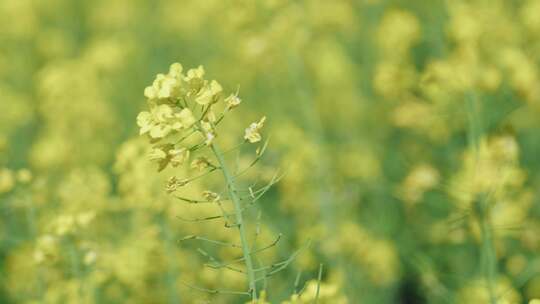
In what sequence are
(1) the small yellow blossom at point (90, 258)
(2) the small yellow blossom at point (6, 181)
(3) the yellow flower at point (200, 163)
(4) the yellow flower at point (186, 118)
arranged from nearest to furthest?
(4) the yellow flower at point (186, 118) → (3) the yellow flower at point (200, 163) → (1) the small yellow blossom at point (90, 258) → (2) the small yellow blossom at point (6, 181)

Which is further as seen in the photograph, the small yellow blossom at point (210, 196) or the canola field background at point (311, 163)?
the canola field background at point (311, 163)

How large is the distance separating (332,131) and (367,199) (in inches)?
55.5

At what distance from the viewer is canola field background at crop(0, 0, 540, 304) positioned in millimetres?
3508

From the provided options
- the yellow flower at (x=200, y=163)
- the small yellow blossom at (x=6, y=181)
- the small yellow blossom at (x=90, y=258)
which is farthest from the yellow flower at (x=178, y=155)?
the small yellow blossom at (x=6, y=181)

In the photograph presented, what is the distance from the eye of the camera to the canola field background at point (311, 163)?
3.51m

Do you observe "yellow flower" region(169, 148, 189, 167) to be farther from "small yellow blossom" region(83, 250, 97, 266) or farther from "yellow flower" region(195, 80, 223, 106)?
"small yellow blossom" region(83, 250, 97, 266)

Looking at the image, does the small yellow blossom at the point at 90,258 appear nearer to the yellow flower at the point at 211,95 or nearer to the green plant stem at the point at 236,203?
the green plant stem at the point at 236,203

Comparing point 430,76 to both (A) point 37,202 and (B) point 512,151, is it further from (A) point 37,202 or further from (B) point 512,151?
(A) point 37,202

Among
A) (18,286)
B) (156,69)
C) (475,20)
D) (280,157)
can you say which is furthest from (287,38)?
(156,69)

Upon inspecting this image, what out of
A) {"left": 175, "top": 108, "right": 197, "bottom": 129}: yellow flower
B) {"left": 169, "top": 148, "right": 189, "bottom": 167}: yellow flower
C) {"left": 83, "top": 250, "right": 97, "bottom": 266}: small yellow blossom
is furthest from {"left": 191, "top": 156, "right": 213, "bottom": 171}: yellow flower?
{"left": 83, "top": 250, "right": 97, "bottom": 266}: small yellow blossom

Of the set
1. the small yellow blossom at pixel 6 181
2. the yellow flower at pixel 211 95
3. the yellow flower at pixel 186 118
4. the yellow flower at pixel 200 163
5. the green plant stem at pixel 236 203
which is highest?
the small yellow blossom at pixel 6 181

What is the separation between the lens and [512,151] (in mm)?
3562

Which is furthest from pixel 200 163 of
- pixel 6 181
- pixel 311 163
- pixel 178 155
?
pixel 311 163

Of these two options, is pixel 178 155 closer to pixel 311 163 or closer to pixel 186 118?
pixel 186 118
